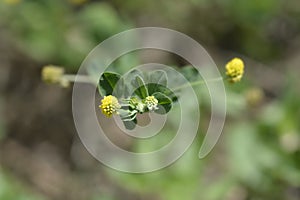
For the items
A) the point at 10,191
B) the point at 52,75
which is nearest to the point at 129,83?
the point at 52,75

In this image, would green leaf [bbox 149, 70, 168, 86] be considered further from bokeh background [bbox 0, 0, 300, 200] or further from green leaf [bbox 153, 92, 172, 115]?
bokeh background [bbox 0, 0, 300, 200]

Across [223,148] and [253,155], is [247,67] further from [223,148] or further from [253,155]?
[253,155]

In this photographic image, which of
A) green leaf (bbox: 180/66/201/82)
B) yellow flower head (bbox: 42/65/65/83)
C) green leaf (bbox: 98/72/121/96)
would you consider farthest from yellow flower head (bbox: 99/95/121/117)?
yellow flower head (bbox: 42/65/65/83)

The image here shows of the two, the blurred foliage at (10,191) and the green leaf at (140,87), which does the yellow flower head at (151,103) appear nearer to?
the green leaf at (140,87)

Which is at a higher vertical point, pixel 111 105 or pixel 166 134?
pixel 166 134

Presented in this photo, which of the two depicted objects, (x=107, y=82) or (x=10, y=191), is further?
(x=10, y=191)

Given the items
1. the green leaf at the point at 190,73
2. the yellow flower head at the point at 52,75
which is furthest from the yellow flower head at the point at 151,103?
the yellow flower head at the point at 52,75

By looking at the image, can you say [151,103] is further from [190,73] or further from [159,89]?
[190,73]
